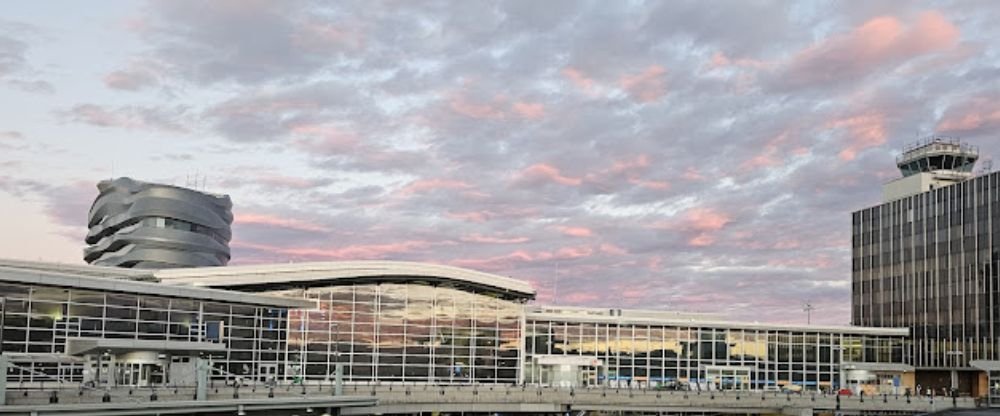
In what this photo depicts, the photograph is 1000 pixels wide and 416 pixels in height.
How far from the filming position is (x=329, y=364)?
9869 cm

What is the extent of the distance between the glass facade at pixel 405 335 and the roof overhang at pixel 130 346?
24.1m

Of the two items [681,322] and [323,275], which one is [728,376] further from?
[323,275]

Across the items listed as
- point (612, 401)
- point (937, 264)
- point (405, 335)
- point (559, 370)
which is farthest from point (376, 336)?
point (937, 264)

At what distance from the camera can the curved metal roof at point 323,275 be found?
95062 millimetres

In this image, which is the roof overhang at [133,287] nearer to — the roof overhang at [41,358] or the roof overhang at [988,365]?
the roof overhang at [41,358]

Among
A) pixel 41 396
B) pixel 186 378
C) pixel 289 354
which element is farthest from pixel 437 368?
pixel 41 396

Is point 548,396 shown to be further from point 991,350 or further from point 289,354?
point 991,350

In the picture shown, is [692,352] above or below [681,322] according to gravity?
below

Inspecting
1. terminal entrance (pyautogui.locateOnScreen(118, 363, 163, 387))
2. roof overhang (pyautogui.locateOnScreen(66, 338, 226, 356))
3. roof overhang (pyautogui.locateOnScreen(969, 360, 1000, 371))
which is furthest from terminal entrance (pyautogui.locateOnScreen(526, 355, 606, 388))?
roof overhang (pyautogui.locateOnScreen(66, 338, 226, 356))

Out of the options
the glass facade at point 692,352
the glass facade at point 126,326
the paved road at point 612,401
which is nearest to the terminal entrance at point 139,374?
the glass facade at point 126,326

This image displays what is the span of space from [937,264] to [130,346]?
97.1 meters

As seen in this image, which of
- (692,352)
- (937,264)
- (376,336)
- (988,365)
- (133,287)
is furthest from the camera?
(937,264)

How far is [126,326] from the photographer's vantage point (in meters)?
83.6

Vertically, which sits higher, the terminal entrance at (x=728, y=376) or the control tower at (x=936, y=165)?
the control tower at (x=936, y=165)
